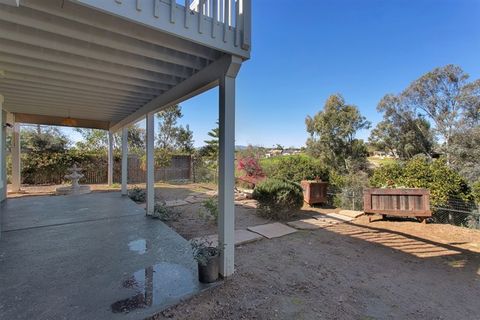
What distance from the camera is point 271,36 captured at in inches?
321

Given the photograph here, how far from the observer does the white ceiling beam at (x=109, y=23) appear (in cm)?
185

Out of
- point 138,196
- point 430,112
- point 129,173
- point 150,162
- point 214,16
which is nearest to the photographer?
point 214,16

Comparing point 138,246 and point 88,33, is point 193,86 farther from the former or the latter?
point 138,246

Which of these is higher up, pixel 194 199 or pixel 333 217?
pixel 194 199

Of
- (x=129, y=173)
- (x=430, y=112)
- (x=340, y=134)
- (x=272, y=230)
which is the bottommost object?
(x=272, y=230)

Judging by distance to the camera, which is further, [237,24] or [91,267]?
[91,267]

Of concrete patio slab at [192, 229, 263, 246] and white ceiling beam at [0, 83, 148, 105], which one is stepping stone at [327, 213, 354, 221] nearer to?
concrete patio slab at [192, 229, 263, 246]

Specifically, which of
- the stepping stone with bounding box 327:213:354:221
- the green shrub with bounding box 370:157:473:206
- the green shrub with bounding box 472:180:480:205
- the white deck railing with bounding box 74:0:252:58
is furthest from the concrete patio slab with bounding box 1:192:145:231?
the green shrub with bounding box 472:180:480:205

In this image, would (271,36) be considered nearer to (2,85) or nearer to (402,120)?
(2,85)

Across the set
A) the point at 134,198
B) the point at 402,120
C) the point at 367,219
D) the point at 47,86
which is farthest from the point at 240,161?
the point at 402,120

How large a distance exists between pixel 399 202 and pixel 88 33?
6.53 meters

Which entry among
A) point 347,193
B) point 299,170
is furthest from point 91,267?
point 299,170

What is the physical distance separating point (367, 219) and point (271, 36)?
6599 mm

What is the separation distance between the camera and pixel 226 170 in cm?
263
